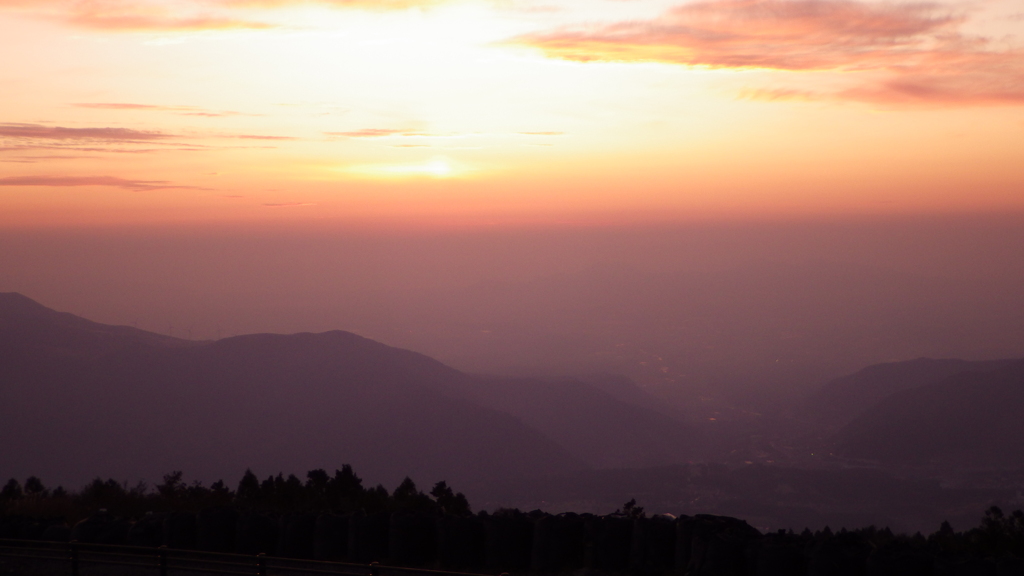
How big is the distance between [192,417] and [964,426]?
18868 cm

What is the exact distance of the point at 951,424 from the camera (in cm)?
16650

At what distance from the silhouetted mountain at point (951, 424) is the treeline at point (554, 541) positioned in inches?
6393

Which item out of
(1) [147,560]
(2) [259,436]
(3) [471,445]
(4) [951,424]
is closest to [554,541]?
(1) [147,560]

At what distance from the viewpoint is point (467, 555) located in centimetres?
1473

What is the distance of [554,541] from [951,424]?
185135 mm

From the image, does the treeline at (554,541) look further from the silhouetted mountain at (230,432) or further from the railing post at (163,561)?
the silhouetted mountain at (230,432)

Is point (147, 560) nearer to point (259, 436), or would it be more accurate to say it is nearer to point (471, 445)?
point (471, 445)

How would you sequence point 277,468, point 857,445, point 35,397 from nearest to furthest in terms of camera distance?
point 277,468
point 857,445
point 35,397

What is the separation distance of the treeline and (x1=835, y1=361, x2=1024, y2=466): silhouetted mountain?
162387 millimetres

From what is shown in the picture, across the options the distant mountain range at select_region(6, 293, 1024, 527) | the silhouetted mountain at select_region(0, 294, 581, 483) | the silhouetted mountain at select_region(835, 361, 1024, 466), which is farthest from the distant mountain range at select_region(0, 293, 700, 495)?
the silhouetted mountain at select_region(835, 361, 1024, 466)

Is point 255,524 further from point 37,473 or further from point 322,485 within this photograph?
point 37,473

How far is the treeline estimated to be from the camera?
12609 mm

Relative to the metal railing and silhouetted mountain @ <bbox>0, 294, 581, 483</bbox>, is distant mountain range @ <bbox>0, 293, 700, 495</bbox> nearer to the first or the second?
silhouetted mountain @ <bbox>0, 294, 581, 483</bbox>

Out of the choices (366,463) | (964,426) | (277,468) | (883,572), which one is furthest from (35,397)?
(964,426)
